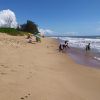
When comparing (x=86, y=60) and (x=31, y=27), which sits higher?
(x=31, y=27)

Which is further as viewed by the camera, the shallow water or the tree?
the tree

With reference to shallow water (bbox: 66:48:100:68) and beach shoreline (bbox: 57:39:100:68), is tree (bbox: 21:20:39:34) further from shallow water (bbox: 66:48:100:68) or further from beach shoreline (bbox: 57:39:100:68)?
shallow water (bbox: 66:48:100:68)

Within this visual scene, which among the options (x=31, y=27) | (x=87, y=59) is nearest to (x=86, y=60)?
(x=87, y=59)

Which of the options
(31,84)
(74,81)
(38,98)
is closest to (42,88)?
(31,84)

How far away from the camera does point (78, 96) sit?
6969 mm

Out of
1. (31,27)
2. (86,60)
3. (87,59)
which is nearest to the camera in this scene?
(86,60)

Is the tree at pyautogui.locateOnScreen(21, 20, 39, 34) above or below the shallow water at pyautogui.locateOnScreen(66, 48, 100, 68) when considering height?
above

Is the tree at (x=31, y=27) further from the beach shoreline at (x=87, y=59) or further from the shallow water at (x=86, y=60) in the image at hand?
the shallow water at (x=86, y=60)

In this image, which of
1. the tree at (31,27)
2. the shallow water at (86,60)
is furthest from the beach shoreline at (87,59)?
the tree at (31,27)

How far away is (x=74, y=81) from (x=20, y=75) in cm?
240

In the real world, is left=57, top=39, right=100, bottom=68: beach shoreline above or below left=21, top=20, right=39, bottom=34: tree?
below

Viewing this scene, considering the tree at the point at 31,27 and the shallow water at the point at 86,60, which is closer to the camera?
the shallow water at the point at 86,60

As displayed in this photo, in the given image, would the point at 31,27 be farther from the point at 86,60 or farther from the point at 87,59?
the point at 86,60

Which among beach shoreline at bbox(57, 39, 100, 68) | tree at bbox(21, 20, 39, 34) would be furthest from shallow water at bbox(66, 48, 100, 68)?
tree at bbox(21, 20, 39, 34)
